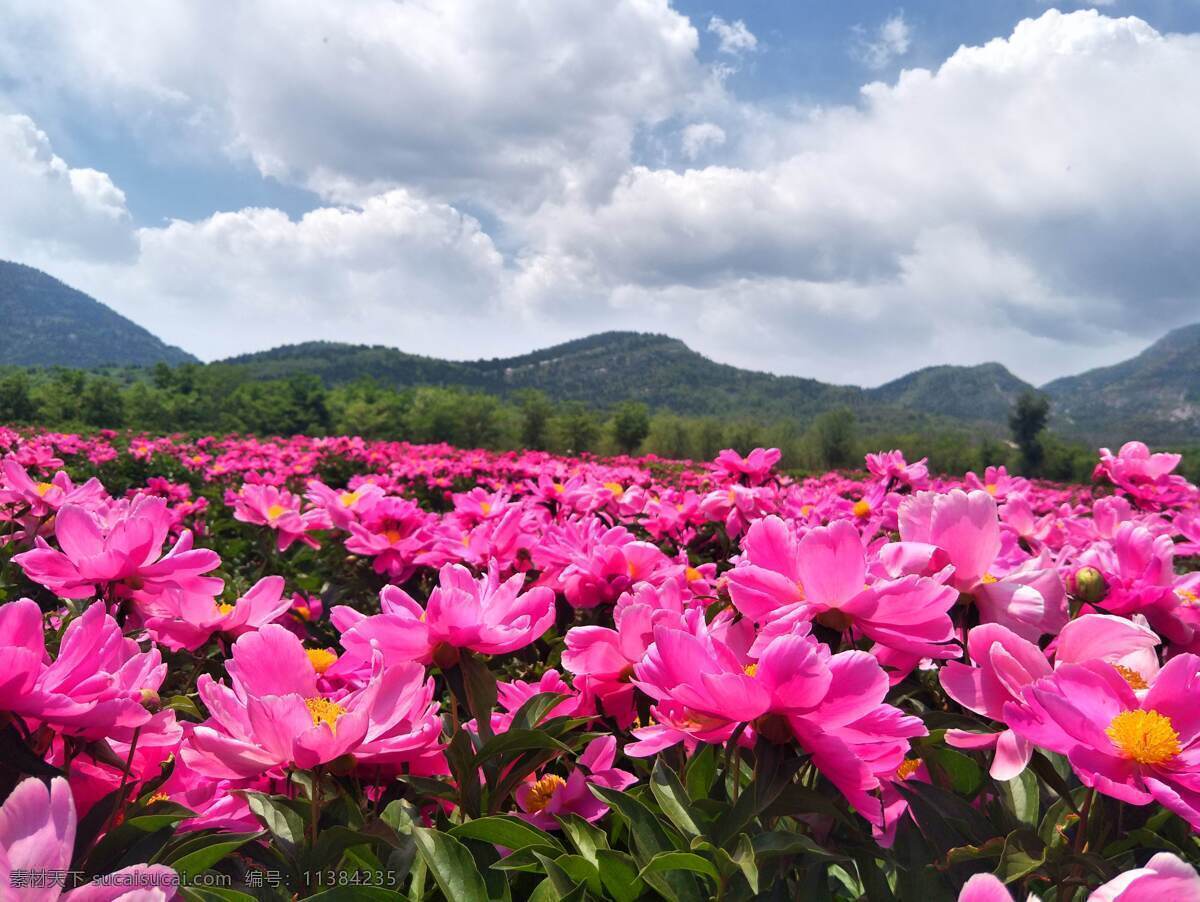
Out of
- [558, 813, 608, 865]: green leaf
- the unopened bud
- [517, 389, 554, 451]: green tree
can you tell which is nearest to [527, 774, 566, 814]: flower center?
[558, 813, 608, 865]: green leaf

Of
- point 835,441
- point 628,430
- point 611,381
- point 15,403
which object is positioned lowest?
point 835,441

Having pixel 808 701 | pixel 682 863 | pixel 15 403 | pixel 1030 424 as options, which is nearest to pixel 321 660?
pixel 682 863

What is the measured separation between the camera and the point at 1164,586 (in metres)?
1.29

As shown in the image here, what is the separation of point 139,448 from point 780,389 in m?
182

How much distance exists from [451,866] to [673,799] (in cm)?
28

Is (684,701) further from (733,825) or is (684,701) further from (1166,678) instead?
(1166,678)

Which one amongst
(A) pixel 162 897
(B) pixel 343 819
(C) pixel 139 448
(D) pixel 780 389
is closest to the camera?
(A) pixel 162 897

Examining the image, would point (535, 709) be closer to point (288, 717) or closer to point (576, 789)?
point (576, 789)

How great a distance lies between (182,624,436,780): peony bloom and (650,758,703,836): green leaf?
0.99 feet

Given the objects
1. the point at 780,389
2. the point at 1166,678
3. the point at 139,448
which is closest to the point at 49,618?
the point at 1166,678

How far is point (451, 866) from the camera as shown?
82 centimetres

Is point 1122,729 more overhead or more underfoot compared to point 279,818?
more overhead

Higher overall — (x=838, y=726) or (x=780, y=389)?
(x=780, y=389)

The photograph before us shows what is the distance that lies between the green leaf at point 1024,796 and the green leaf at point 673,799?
443 millimetres
